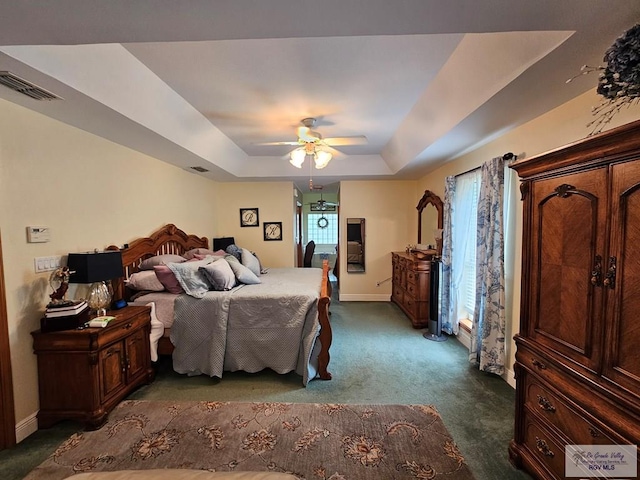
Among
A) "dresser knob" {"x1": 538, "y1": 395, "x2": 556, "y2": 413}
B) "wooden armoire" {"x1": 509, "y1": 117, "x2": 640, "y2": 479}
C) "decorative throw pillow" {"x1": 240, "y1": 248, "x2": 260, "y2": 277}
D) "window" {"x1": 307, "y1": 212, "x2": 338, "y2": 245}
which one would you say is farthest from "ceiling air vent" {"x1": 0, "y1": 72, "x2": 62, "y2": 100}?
"window" {"x1": 307, "y1": 212, "x2": 338, "y2": 245}

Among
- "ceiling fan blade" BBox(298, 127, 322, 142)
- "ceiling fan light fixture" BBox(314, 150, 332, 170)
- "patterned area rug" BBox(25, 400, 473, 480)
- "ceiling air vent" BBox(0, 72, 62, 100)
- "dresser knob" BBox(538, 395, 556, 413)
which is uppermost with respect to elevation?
"ceiling fan blade" BBox(298, 127, 322, 142)

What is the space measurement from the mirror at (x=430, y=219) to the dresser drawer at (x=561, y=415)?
271cm

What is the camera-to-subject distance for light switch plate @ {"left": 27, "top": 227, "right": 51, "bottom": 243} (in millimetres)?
2166

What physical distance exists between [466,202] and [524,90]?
1.92 metres

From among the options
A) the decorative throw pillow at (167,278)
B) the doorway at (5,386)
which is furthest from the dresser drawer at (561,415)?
→ the doorway at (5,386)

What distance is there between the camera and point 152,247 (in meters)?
3.57

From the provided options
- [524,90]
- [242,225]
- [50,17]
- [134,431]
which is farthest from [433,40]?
[242,225]

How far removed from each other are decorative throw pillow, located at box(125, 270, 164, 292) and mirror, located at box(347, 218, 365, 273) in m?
3.65

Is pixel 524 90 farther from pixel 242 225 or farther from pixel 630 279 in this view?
pixel 242 225

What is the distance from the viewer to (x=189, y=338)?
2.95m

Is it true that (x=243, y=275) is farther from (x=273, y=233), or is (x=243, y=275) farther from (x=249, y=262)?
(x=273, y=233)

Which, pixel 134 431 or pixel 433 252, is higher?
pixel 433 252

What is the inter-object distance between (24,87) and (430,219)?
498 centimetres

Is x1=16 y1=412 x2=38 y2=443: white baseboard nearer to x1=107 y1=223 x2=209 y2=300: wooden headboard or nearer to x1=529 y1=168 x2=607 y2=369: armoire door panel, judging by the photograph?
x1=107 y1=223 x2=209 y2=300: wooden headboard
